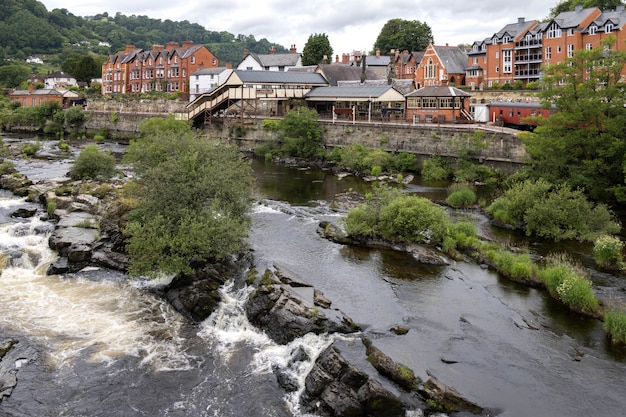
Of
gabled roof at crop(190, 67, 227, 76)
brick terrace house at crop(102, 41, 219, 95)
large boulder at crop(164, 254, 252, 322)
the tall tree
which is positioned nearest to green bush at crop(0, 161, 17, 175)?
large boulder at crop(164, 254, 252, 322)

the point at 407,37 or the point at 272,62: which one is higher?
the point at 407,37

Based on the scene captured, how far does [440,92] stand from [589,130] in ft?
76.3

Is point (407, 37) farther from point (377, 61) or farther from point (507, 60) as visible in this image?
point (507, 60)

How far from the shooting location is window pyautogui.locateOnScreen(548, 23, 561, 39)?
71.4m

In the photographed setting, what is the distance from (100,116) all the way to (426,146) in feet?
196

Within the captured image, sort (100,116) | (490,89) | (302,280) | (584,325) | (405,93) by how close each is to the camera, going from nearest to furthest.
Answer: (584,325) → (302,280) → (405,93) → (490,89) → (100,116)

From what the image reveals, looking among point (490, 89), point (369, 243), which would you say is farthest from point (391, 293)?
point (490, 89)

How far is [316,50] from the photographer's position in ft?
352

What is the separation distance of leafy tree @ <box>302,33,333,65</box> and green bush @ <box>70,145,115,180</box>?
6245 cm

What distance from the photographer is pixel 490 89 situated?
75.6 metres

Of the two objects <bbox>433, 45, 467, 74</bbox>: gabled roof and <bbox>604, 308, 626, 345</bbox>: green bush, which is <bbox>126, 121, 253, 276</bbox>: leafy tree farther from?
<bbox>433, 45, 467, 74</bbox>: gabled roof

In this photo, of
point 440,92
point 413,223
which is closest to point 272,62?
point 440,92

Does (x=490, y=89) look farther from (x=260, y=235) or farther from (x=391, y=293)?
(x=391, y=293)

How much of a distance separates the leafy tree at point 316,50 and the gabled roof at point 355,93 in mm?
29478
